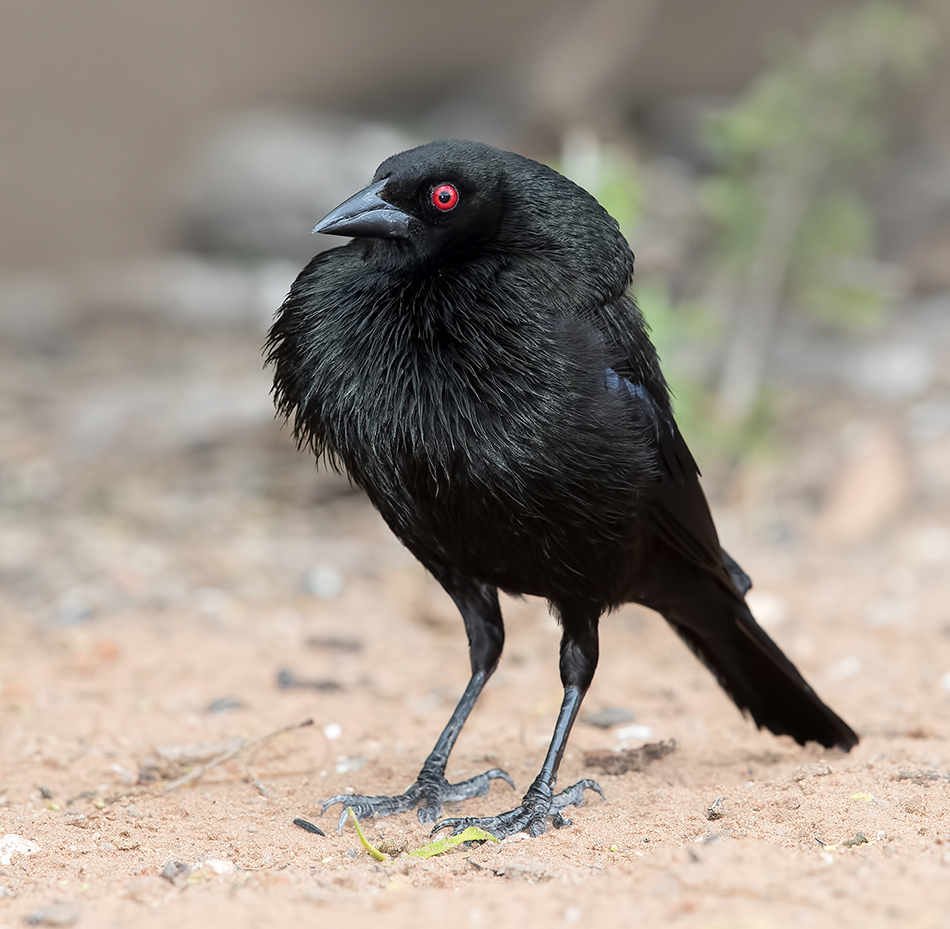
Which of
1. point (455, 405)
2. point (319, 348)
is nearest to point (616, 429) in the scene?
point (455, 405)

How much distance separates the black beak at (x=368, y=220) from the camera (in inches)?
137

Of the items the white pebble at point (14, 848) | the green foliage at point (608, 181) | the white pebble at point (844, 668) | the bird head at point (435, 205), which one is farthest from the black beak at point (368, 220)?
the white pebble at point (844, 668)

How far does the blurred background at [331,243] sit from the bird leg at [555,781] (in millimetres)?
2215

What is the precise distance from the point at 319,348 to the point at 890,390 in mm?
6241

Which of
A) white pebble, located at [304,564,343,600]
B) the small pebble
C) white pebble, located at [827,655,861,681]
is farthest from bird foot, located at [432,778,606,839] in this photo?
white pebble, located at [304,564,343,600]

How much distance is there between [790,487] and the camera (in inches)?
279

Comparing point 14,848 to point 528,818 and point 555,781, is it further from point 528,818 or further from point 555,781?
point 555,781

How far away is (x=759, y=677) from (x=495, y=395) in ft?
5.24

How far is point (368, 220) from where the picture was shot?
138 inches

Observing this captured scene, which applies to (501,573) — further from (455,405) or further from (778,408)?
(778,408)

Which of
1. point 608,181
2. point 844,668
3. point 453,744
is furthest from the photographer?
point 608,181

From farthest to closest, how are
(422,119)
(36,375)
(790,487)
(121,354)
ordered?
(422,119)
(121,354)
(36,375)
(790,487)

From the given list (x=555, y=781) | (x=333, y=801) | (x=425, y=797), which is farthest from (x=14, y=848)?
(x=555, y=781)

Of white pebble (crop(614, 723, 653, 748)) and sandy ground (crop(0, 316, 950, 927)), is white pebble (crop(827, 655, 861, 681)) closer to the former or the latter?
sandy ground (crop(0, 316, 950, 927))
